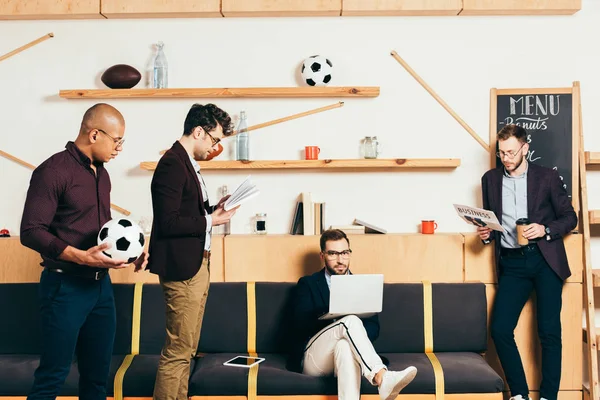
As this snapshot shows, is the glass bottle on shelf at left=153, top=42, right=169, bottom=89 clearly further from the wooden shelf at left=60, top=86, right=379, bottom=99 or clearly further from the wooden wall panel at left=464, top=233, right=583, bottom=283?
the wooden wall panel at left=464, top=233, right=583, bottom=283

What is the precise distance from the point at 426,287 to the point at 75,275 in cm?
204

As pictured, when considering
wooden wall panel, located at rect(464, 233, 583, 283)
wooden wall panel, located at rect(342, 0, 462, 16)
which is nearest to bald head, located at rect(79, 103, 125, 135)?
wooden wall panel, located at rect(342, 0, 462, 16)

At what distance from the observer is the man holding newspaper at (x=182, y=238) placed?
3.09 m

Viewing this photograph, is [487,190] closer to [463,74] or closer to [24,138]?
[463,74]

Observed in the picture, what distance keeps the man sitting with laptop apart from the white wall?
81cm

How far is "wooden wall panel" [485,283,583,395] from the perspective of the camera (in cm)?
418

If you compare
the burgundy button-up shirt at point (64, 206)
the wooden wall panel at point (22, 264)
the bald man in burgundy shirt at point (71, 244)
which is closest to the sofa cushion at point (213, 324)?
the wooden wall panel at point (22, 264)

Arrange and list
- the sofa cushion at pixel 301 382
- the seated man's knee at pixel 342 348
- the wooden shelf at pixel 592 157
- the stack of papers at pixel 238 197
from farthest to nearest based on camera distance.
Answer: the wooden shelf at pixel 592 157 < the sofa cushion at pixel 301 382 < the seated man's knee at pixel 342 348 < the stack of papers at pixel 238 197

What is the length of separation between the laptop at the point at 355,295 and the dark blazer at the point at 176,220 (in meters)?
0.70

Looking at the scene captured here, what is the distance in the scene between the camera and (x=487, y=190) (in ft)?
13.7

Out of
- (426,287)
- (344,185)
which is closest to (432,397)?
(426,287)

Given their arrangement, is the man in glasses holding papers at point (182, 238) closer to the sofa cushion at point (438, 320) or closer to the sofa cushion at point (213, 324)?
the sofa cushion at point (213, 324)

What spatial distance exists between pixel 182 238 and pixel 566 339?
2.38 m

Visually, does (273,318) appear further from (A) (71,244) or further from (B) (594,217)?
(B) (594,217)
